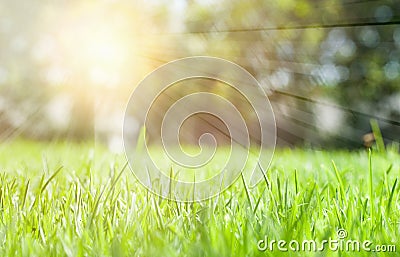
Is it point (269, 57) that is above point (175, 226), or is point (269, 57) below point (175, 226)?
above

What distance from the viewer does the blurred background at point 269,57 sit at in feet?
15.9

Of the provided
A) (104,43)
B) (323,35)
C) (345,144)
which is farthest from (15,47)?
(345,144)

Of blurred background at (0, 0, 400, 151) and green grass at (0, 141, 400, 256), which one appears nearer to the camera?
green grass at (0, 141, 400, 256)

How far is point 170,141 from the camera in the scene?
464 cm

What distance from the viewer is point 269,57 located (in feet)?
17.5

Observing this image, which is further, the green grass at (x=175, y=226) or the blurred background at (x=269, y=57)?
the blurred background at (x=269, y=57)

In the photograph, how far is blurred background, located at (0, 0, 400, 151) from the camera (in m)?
4.85

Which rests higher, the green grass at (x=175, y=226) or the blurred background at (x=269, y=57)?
the blurred background at (x=269, y=57)

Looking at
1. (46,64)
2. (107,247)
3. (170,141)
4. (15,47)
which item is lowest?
(107,247)

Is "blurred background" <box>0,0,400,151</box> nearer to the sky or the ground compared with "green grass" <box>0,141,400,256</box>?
nearer to the sky

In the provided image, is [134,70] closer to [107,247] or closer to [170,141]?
[170,141]

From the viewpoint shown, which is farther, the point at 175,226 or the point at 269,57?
the point at 269,57

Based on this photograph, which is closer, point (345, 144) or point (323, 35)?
point (345, 144)

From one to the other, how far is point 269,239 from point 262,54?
5.08m
